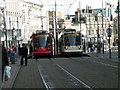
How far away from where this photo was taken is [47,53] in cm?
4956

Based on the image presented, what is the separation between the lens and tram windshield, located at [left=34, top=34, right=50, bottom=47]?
4947cm

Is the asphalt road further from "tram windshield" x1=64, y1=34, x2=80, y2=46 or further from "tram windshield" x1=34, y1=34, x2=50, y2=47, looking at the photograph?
"tram windshield" x1=34, y1=34, x2=50, y2=47

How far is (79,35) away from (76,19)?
Answer: 3460 inches

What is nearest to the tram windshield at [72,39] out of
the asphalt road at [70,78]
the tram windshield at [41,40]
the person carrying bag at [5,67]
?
the tram windshield at [41,40]

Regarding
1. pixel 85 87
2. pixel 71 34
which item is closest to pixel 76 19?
pixel 71 34

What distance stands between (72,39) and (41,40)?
3.57 meters

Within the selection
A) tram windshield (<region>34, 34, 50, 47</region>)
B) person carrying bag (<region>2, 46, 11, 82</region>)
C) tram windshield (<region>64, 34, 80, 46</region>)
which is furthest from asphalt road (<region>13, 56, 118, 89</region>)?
tram windshield (<region>34, 34, 50, 47</region>)

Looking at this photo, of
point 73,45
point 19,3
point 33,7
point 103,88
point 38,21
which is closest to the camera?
point 103,88

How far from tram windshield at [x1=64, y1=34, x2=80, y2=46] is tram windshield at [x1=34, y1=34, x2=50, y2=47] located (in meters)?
2.12

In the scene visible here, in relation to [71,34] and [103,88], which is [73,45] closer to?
[71,34]

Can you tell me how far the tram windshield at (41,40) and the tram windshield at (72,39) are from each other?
2.12 m

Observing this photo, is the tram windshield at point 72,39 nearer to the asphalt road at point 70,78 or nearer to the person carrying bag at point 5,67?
the asphalt road at point 70,78

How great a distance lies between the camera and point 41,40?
49.5m

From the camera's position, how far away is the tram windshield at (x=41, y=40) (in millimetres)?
49469
